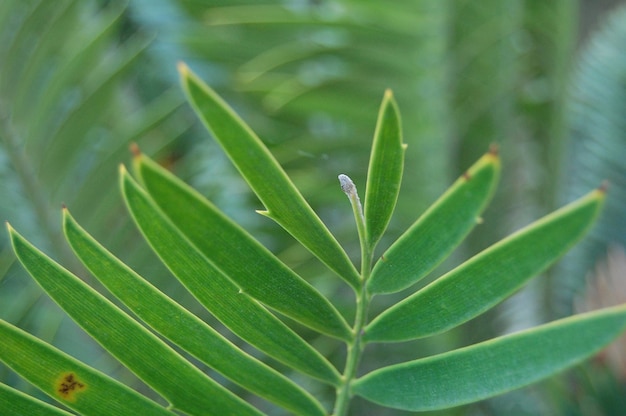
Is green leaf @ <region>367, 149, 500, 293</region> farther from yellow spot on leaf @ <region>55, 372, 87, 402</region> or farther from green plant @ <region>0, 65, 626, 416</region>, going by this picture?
yellow spot on leaf @ <region>55, 372, 87, 402</region>

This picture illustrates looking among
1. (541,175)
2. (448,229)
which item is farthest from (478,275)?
(541,175)

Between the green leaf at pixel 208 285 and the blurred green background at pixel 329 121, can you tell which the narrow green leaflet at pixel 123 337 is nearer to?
the green leaf at pixel 208 285

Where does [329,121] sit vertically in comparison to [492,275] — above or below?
above

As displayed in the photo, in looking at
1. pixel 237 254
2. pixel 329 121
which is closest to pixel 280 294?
pixel 237 254

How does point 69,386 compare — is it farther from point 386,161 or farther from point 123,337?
point 386,161

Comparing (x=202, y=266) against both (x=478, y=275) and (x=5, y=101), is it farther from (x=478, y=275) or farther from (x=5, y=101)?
(x=5, y=101)

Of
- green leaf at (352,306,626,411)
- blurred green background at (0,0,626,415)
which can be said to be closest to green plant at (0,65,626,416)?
green leaf at (352,306,626,411)

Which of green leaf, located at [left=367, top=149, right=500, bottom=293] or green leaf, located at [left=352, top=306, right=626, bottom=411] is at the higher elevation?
green leaf, located at [left=367, top=149, right=500, bottom=293]
